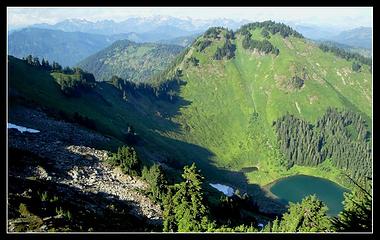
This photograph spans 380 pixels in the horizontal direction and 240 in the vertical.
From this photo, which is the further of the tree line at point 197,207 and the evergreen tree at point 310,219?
the evergreen tree at point 310,219

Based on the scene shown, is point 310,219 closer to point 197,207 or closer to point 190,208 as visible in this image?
point 197,207

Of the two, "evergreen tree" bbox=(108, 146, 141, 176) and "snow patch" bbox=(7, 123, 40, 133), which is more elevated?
"snow patch" bbox=(7, 123, 40, 133)

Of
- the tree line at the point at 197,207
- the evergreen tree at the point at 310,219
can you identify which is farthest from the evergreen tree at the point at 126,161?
the evergreen tree at the point at 310,219

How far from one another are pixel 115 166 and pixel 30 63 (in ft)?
436

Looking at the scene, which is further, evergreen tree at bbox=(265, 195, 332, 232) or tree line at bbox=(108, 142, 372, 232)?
evergreen tree at bbox=(265, 195, 332, 232)

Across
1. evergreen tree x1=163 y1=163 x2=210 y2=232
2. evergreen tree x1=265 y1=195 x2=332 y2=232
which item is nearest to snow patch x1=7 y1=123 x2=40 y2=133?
evergreen tree x1=163 y1=163 x2=210 y2=232

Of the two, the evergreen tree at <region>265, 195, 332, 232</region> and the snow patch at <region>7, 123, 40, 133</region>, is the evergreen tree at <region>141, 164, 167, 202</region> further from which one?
the snow patch at <region>7, 123, 40, 133</region>

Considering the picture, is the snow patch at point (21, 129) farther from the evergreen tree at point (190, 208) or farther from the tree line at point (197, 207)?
the evergreen tree at point (190, 208)

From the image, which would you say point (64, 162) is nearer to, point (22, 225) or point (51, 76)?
point (22, 225)

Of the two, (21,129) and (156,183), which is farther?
(21,129)

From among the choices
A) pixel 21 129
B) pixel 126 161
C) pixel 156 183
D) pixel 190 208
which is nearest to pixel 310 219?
pixel 190 208

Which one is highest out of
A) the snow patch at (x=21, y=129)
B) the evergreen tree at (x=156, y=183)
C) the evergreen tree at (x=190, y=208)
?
the evergreen tree at (x=190, y=208)

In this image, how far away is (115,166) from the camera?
73.9 meters
